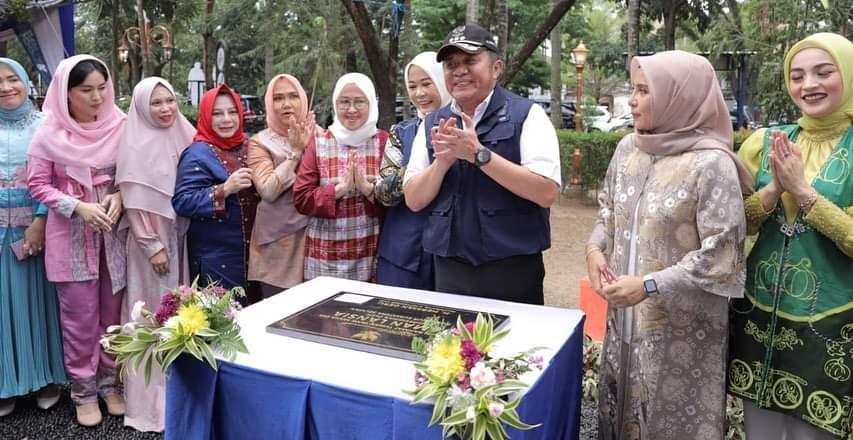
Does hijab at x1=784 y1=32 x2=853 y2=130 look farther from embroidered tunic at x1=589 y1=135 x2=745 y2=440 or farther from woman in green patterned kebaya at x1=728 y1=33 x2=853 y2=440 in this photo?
embroidered tunic at x1=589 y1=135 x2=745 y2=440

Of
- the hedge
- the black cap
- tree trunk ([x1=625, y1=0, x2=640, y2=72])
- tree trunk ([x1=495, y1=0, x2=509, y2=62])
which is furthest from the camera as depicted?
the hedge

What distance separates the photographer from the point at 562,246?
8.45m

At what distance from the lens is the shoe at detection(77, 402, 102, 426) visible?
3297 mm

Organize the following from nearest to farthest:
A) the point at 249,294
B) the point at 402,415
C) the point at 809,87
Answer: the point at 402,415 → the point at 809,87 → the point at 249,294

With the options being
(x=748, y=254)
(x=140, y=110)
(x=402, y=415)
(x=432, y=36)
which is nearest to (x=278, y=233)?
(x=140, y=110)

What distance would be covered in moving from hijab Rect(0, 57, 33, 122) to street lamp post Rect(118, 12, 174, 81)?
40.3 ft

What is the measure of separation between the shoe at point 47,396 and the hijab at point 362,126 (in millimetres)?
2065

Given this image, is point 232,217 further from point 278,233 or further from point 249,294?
point 249,294

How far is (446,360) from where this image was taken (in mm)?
1516

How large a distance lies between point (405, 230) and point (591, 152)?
8.69 meters

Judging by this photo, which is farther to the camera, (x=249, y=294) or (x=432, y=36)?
(x=432, y=36)

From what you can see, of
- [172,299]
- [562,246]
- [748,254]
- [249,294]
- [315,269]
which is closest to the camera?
[172,299]

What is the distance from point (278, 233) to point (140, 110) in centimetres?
89

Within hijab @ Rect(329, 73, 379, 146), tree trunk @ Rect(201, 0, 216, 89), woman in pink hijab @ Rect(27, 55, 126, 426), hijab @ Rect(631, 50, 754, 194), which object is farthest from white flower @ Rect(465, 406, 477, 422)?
tree trunk @ Rect(201, 0, 216, 89)
